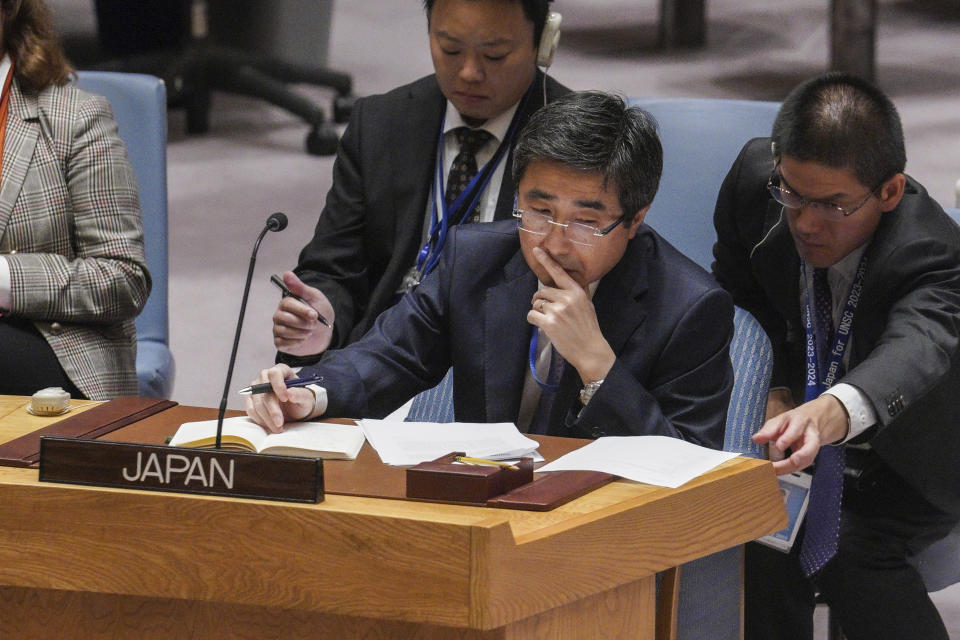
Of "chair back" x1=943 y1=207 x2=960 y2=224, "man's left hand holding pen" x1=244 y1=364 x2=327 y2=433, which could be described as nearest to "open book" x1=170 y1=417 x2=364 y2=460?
"man's left hand holding pen" x1=244 y1=364 x2=327 y2=433

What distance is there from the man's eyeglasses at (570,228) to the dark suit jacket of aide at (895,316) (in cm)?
45

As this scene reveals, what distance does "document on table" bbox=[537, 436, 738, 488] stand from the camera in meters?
1.82

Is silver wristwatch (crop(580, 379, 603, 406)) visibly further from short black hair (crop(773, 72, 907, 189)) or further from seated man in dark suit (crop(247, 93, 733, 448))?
short black hair (crop(773, 72, 907, 189))

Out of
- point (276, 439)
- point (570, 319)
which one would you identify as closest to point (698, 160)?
point (570, 319)

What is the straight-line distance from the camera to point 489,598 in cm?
154

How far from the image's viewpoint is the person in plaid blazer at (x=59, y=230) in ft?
9.04

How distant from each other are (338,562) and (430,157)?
1437 mm

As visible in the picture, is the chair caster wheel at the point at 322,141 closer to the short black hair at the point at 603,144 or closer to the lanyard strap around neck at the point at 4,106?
the lanyard strap around neck at the point at 4,106

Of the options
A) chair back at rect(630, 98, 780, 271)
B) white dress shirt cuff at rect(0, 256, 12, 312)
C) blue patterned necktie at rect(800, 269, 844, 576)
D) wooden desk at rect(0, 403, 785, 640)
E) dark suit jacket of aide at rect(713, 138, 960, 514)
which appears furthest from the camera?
chair back at rect(630, 98, 780, 271)

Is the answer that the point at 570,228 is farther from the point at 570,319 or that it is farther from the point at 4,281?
the point at 4,281

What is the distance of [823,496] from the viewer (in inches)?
93.9

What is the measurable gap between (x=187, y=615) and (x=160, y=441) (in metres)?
0.28

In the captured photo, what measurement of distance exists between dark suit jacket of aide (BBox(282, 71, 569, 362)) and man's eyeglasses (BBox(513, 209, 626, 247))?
27.5 inches

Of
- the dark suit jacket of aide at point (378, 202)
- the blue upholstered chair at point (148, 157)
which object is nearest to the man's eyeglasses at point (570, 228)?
the dark suit jacket of aide at point (378, 202)
